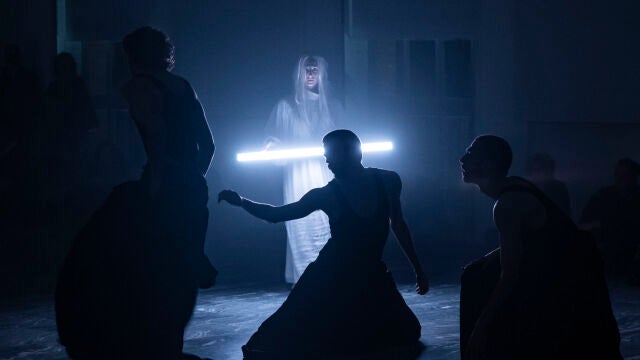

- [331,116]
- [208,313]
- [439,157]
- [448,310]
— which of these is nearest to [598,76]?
[439,157]

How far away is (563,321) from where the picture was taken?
13.8ft

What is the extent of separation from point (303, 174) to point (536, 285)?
472 cm

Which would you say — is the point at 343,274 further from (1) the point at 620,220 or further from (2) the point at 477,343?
(1) the point at 620,220

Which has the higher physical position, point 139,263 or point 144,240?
point 144,240

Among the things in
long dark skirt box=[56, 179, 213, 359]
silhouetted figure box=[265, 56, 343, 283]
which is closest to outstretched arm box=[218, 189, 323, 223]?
long dark skirt box=[56, 179, 213, 359]

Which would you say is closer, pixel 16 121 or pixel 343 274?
pixel 343 274

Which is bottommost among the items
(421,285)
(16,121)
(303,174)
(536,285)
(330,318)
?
(330,318)

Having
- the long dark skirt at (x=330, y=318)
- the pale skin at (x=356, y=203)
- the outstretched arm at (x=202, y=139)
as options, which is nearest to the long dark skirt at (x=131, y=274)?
the outstretched arm at (x=202, y=139)

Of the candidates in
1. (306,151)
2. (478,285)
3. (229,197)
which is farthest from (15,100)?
(478,285)

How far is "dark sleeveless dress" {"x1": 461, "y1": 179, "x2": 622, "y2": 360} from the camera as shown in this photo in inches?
164

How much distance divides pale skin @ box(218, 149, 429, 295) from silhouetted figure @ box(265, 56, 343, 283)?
102 inches

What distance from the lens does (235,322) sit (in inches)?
283

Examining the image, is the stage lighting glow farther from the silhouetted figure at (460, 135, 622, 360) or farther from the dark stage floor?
the silhouetted figure at (460, 135, 622, 360)

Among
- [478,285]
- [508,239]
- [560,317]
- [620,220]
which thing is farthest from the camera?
[620,220]
